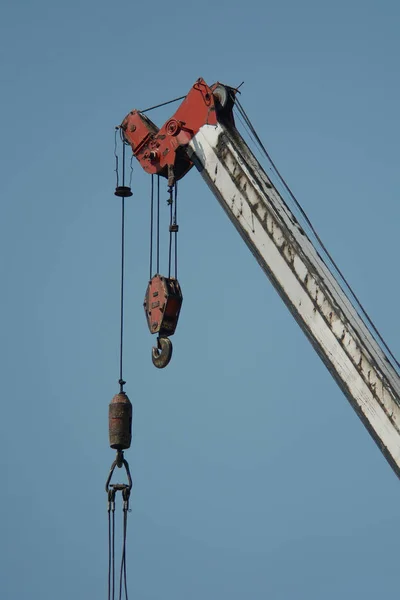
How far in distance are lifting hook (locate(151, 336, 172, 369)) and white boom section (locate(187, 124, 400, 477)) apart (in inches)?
105

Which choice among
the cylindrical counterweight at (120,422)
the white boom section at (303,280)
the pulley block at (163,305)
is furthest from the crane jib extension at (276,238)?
the cylindrical counterweight at (120,422)

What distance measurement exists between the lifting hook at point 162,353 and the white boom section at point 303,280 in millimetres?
2657

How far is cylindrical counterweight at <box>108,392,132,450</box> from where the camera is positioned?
21859 mm

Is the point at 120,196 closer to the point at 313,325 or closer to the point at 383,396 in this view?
the point at 313,325

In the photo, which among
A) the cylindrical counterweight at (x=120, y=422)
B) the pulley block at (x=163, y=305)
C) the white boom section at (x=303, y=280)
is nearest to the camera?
the white boom section at (x=303, y=280)

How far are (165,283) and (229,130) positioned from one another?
9.12 ft

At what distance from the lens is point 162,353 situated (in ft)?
72.9

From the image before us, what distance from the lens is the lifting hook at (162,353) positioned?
22.1m

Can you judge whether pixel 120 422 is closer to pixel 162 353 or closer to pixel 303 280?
pixel 162 353

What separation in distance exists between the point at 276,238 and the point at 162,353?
11.6 ft

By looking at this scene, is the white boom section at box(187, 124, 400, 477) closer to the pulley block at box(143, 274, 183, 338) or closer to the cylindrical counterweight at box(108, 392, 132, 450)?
the pulley block at box(143, 274, 183, 338)

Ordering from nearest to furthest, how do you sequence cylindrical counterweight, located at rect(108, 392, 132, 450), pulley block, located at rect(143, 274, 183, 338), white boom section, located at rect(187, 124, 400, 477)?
white boom section, located at rect(187, 124, 400, 477)
cylindrical counterweight, located at rect(108, 392, 132, 450)
pulley block, located at rect(143, 274, 183, 338)

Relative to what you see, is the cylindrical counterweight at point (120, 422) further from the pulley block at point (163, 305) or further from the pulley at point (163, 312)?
the pulley block at point (163, 305)

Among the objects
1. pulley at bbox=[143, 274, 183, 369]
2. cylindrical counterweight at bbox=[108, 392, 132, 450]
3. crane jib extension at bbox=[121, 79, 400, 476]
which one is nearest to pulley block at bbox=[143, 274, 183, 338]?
pulley at bbox=[143, 274, 183, 369]
